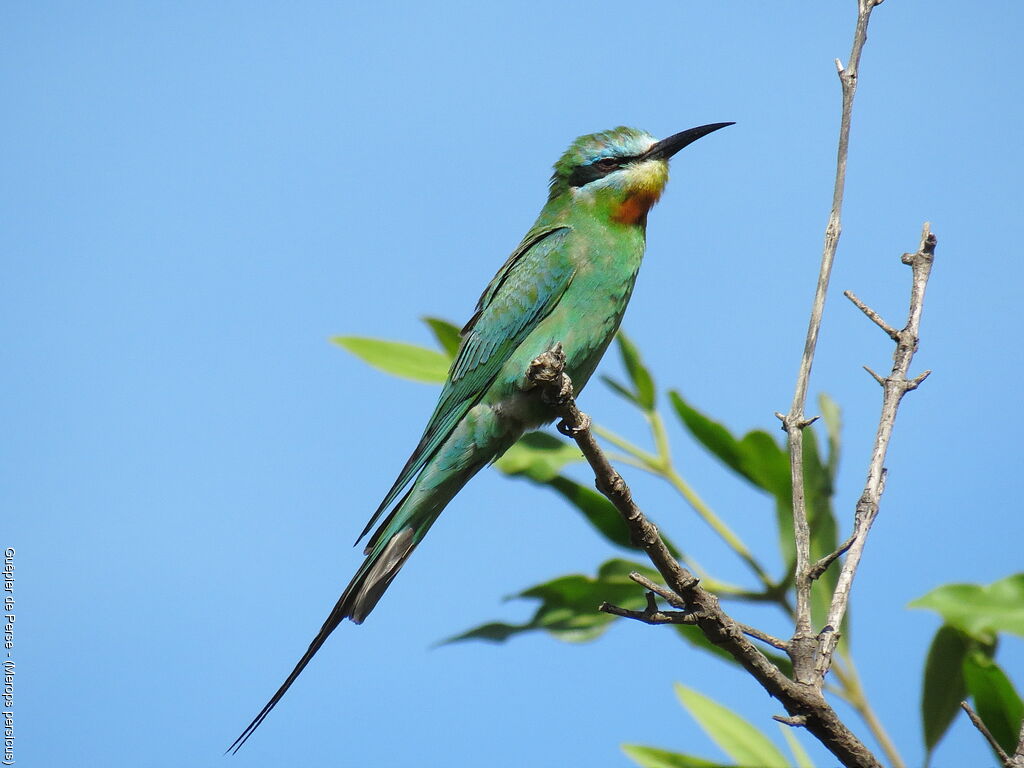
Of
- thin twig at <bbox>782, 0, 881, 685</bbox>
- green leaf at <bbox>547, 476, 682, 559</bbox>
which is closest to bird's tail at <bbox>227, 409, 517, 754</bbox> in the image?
green leaf at <bbox>547, 476, 682, 559</bbox>

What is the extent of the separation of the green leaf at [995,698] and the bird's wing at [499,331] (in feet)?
4.66

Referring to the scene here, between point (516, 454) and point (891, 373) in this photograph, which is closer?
point (891, 373)

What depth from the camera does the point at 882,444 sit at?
5.71 ft

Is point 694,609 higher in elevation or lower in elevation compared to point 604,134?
lower

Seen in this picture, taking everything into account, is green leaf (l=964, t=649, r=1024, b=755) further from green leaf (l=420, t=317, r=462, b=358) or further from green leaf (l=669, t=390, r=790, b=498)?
green leaf (l=420, t=317, r=462, b=358)

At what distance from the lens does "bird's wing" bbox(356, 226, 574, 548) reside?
2924 millimetres

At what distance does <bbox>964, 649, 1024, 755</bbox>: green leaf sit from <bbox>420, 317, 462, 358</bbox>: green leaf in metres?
1.65

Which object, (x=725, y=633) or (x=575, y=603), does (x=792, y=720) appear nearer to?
(x=725, y=633)

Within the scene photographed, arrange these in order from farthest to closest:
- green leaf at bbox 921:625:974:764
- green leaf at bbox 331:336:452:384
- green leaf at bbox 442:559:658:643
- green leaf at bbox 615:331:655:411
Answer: green leaf at bbox 331:336:452:384 < green leaf at bbox 615:331:655:411 < green leaf at bbox 442:559:658:643 < green leaf at bbox 921:625:974:764

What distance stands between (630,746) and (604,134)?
204 centimetres

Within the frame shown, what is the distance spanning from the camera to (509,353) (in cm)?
296

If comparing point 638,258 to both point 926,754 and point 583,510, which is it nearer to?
point 583,510

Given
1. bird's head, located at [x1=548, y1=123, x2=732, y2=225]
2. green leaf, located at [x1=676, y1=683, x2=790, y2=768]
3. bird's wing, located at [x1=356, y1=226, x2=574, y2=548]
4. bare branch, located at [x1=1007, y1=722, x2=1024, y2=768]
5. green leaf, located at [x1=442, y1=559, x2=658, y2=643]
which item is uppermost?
bird's head, located at [x1=548, y1=123, x2=732, y2=225]

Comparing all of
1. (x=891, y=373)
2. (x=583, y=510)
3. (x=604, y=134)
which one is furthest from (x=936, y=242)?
(x=604, y=134)
